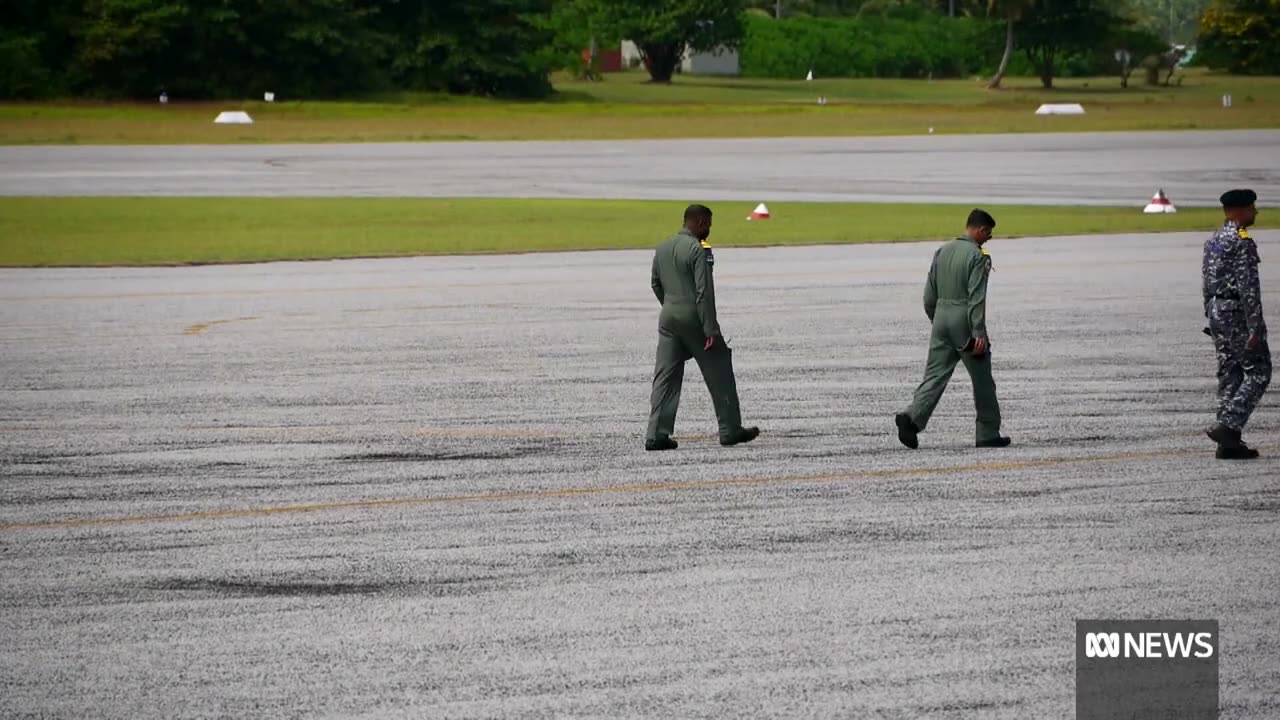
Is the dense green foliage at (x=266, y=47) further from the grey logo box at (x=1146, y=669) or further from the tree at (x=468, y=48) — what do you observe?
the grey logo box at (x=1146, y=669)

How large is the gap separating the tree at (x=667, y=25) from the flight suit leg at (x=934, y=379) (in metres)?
94.0

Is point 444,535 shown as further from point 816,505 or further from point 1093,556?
point 1093,556

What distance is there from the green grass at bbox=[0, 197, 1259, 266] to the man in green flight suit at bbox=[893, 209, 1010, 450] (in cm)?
1698

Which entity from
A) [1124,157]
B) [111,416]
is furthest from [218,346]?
[1124,157]

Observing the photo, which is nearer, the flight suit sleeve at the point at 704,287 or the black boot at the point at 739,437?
the flight suit sleeve at the point at 704,287

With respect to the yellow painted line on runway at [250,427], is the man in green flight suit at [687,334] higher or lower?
higher

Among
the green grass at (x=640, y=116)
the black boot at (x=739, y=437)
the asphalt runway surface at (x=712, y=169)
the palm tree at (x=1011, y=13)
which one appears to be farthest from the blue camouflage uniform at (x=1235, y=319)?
the palm tree at (x=1011, y=13)

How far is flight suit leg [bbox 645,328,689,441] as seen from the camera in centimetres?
1319

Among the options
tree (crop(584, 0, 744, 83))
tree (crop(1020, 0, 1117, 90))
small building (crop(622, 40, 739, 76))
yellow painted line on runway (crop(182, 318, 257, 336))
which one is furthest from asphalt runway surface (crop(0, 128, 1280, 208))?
small building (crop(622, 40, 739, 76))

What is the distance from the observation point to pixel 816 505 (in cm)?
1139

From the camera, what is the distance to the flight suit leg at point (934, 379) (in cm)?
1310

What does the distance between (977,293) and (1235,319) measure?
1807mm

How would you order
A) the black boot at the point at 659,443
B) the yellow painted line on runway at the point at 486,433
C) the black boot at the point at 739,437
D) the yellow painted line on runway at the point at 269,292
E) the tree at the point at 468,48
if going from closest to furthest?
the black boot at the point at 659,443 → the black boot at the point at 739,437 → the yellow painted line on runway at the point at 486,433 → the yellow painted line on runway at the point at 269,292 → the tree at the point at 468,48

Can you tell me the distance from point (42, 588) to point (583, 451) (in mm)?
4701
